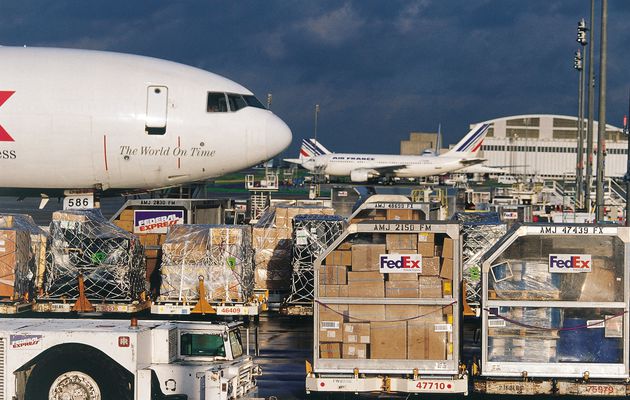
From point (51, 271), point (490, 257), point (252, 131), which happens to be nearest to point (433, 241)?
point (490, 257)

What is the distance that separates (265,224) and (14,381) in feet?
34.0

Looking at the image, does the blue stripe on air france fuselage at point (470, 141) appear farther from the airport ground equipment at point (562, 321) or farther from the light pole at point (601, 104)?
the airport ground equipment at point (562, 321)

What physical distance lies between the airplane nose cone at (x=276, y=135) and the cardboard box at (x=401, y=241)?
1034 centimetres

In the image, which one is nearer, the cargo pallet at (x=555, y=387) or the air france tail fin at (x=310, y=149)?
the cargo pallet at (x=555, y=387)

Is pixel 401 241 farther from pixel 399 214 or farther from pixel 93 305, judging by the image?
pixel 399 214

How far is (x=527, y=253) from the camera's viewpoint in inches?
511

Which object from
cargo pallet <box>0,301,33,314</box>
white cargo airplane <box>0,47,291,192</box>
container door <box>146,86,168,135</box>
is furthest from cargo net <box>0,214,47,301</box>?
container door <box>146,86,168,135</box>

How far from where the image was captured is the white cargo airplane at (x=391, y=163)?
312 feet

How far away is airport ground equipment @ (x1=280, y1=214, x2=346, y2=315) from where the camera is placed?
1933cm

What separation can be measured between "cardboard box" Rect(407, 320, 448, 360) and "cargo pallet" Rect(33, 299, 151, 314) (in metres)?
6.95

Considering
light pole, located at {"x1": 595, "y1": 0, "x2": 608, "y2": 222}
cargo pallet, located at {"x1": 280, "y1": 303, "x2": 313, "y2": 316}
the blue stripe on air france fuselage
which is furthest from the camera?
the blue stripe on air france fuselage

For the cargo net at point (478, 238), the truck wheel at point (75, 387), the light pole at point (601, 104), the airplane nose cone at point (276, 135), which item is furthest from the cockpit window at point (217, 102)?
the light pole at point (601, 104)

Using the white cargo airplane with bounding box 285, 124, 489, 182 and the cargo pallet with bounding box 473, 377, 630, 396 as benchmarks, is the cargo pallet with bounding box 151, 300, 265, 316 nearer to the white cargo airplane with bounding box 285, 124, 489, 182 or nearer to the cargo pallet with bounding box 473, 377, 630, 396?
the cargo pallet with bounding box 473, 377, 630, 396

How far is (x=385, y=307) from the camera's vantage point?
12.8 metres
